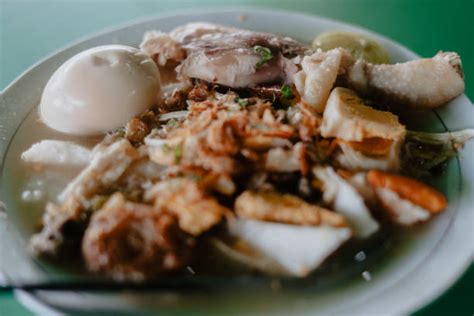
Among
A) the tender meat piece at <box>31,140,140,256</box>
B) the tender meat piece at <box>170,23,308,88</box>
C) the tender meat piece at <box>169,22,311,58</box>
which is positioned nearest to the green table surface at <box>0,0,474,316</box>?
the tender meat piece at <box>169,22,311,58</box>

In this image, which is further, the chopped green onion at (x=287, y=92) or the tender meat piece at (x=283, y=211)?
the chopped green onion at (x=287, y=92)

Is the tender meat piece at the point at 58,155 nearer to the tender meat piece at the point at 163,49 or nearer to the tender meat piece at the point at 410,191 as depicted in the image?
the tender meat piece at the point at 163,49

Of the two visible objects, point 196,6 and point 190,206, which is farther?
point 196,6

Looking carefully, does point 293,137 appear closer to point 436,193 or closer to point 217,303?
point 436,193

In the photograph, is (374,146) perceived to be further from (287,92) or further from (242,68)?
(242,68)

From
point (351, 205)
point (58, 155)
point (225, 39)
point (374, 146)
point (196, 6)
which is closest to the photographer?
point (351, 205)

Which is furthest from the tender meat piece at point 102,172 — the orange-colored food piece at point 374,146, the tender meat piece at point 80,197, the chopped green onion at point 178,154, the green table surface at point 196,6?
the green table surface at point 196,6

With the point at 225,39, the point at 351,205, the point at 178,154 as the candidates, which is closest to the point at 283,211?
the point at 351,205
